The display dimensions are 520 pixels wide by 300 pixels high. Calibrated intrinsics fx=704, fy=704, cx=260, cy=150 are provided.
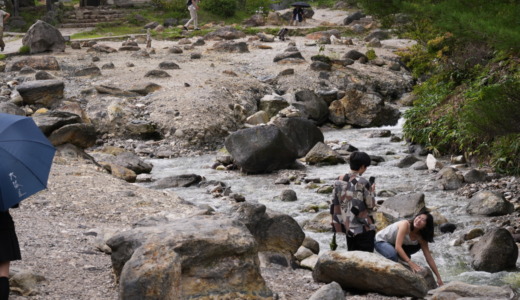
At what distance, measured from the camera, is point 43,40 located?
26.0 meters

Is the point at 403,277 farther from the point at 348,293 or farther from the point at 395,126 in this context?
the point at 395,126

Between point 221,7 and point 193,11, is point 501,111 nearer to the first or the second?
point 193,11

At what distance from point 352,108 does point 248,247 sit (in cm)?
1374

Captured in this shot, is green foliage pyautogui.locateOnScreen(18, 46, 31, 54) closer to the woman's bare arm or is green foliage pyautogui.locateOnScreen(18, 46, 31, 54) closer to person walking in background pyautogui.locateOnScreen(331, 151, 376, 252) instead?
person walking in background pyautogui.locateOnScreen(331, 151, 376, 252)

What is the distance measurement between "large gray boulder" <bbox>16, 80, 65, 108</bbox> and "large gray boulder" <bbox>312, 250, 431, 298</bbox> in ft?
41.7

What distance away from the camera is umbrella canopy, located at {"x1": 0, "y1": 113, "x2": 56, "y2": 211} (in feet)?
15.9

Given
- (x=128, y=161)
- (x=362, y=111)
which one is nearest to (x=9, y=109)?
(x=128, y=161)

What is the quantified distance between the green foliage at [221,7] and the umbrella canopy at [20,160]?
3422 centimetres

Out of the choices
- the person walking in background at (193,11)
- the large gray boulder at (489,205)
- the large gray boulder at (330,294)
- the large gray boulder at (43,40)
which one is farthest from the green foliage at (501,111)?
the person walking in background at (193,11)

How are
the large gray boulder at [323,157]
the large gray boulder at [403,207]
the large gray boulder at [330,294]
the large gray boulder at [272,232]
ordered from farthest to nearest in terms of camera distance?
the large gray boulder at [323,157]
the large gray boulder at [403,207]
the large gray boulder at [272,232]
the large gray boulder at [330,294]

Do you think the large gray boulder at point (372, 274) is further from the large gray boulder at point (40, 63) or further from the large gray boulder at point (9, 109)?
the large gray boulder at point (40, 63)

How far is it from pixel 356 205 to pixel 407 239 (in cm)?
84

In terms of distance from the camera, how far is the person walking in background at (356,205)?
22.9ft

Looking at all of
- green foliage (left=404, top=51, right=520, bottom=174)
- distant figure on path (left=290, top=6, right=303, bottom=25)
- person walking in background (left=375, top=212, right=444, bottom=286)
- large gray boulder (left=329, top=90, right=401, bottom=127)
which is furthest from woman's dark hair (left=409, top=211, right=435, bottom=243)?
distant figure on path (left=290, top=6, right=303, bottom=25)
